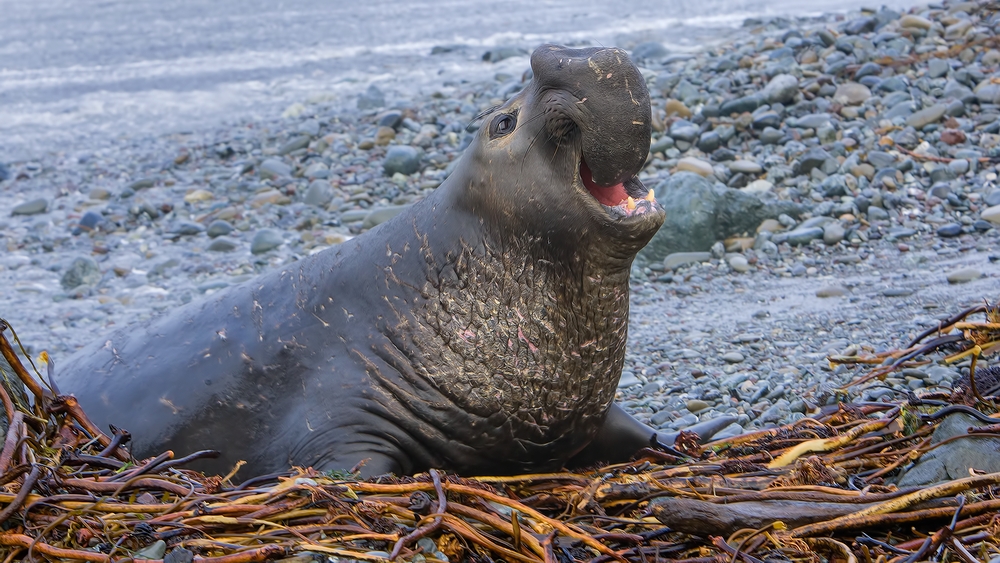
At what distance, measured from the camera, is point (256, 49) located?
72.6 feet

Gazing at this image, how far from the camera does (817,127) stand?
10.8m

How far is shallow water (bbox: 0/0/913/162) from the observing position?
16.9 meters

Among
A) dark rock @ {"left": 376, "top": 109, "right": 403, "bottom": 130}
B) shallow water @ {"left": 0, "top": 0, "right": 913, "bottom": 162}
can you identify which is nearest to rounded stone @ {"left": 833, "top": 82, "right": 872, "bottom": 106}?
dark rock @ {"left": 376, "top": 109, "right": 403, "bottom": 130}

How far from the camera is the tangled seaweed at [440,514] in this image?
3.22 metres

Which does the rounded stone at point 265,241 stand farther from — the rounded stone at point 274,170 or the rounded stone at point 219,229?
the rounded stone at point 274,170

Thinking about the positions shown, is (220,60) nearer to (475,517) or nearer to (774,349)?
(774,349)

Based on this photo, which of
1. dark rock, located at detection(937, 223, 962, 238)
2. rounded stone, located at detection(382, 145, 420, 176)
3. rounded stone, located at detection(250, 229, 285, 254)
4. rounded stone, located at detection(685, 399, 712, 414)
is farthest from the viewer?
rounded stone, located at detection(382, 145, 420, 176)

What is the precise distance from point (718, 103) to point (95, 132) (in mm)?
9303

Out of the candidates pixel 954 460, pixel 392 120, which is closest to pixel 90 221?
pixel 392 120

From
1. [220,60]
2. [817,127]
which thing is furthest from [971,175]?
[220,60]

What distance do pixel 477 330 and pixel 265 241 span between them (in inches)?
260

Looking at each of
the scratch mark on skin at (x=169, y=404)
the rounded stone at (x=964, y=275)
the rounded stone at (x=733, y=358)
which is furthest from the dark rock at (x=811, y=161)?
the scratch mark on skin at (x=169, y=404)

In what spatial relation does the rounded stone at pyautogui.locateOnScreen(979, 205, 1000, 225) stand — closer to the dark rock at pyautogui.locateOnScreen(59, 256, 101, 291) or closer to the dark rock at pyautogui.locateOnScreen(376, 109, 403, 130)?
the dark rock at pyautogui.locateOnScreen(376, 109, 403, 130)

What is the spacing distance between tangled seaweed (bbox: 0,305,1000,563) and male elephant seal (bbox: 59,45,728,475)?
0.48 meters
